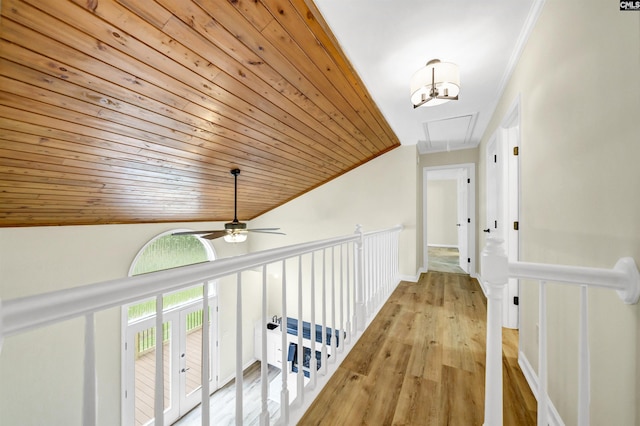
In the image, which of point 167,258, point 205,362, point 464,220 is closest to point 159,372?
point 205,362

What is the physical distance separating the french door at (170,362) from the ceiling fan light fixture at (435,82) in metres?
4.33

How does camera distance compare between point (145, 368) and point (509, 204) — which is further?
point (145, 368)


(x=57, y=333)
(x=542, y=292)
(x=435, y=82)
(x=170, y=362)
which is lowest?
(x=170, y=362)

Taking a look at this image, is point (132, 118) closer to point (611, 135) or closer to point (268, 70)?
point (268, 70)

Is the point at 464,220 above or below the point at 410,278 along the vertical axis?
above

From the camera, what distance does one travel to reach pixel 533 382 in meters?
1.58

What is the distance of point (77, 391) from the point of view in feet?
10.6

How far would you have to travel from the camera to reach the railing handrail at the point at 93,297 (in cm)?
45

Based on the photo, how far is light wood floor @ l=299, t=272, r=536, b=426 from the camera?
1.41 metres

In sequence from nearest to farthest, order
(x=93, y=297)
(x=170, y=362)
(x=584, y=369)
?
1. (x=93, y=297)
2. (x=584, y=369)
3. (x=170, y=362)

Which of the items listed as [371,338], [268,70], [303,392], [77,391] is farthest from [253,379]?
[268,70]

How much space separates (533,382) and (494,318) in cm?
110

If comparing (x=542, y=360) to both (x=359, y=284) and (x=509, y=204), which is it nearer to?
(x=359, y=284)

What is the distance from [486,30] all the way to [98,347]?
536cm
